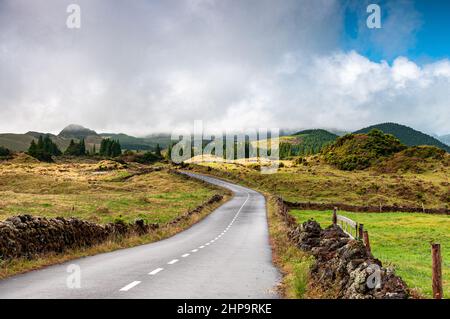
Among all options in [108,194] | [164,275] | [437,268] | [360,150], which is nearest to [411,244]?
[164,275]

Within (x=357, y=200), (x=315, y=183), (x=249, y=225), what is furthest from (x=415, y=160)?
(x=249, y=225)

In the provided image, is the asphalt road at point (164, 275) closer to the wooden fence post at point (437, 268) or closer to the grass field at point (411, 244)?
the wooden fence post at point (437, 268)

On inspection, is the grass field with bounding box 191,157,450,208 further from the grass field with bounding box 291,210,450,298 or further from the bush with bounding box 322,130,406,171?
the bush with bounding box 322,130,406,171

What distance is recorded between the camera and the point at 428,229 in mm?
42688

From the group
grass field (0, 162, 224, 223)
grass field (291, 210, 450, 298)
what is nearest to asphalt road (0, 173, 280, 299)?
grass field (291, 210, 450, 298)

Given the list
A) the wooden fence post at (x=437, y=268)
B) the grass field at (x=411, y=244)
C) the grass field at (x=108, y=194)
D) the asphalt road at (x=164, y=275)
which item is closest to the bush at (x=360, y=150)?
the grass field at (x=108, y=194)

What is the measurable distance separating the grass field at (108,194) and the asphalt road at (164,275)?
18.3m

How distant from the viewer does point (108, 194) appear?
242ft

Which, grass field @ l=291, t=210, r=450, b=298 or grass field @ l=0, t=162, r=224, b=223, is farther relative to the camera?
grass field @ l=0, t=162, r=224, b=223

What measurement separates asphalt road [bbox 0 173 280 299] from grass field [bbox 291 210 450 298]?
4.58m

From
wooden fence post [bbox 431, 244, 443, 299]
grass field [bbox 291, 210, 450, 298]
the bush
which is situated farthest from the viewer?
the bush

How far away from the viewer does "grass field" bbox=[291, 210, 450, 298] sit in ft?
58.1

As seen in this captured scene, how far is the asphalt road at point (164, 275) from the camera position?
11.2m

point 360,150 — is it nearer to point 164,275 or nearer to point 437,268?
point 164,275
